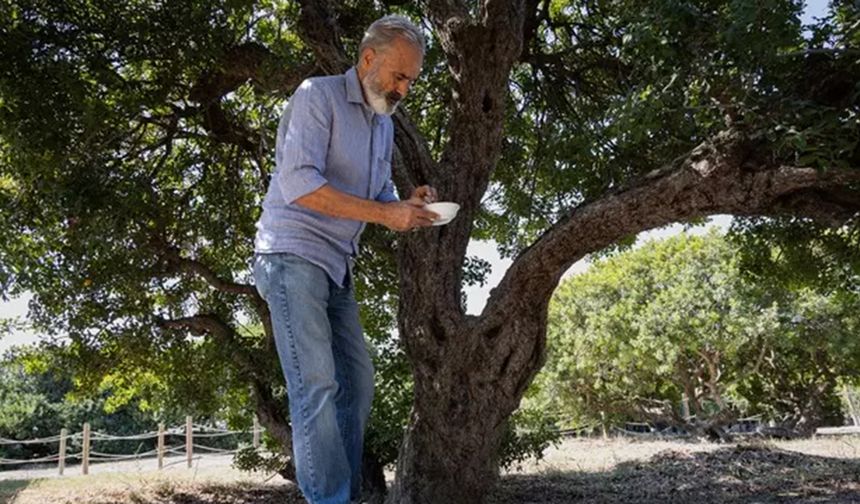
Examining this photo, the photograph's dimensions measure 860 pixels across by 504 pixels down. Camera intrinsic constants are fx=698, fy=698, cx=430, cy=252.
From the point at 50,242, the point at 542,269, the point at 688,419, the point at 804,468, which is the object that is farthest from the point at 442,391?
the point at 688,419

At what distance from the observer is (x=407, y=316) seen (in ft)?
14.7

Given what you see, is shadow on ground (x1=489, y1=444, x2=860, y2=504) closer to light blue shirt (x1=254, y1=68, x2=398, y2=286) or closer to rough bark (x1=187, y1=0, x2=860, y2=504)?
rough bark (x1=187, y1=0, x2=860, y2=504)

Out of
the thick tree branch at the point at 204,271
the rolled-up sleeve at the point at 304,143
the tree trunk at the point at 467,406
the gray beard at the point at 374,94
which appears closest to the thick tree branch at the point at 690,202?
the tree trunk at the point at 467,406

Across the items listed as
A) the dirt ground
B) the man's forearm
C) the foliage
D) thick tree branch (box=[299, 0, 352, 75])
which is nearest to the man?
the man's forearm

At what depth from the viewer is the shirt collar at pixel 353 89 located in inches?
92.7

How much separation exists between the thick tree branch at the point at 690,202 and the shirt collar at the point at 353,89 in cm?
205

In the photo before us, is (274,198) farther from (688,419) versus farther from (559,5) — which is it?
(688,419)

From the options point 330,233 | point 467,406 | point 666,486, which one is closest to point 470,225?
point 467,406

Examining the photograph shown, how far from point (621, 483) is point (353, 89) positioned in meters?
5.16

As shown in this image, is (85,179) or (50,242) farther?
(50,242)

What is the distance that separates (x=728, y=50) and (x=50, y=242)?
4912 millimetres

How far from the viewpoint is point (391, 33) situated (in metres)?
2.31

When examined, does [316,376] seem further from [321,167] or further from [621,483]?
[621,483]

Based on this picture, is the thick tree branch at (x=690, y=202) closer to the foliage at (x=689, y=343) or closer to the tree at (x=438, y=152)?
the tree at (x=438, y=152)
